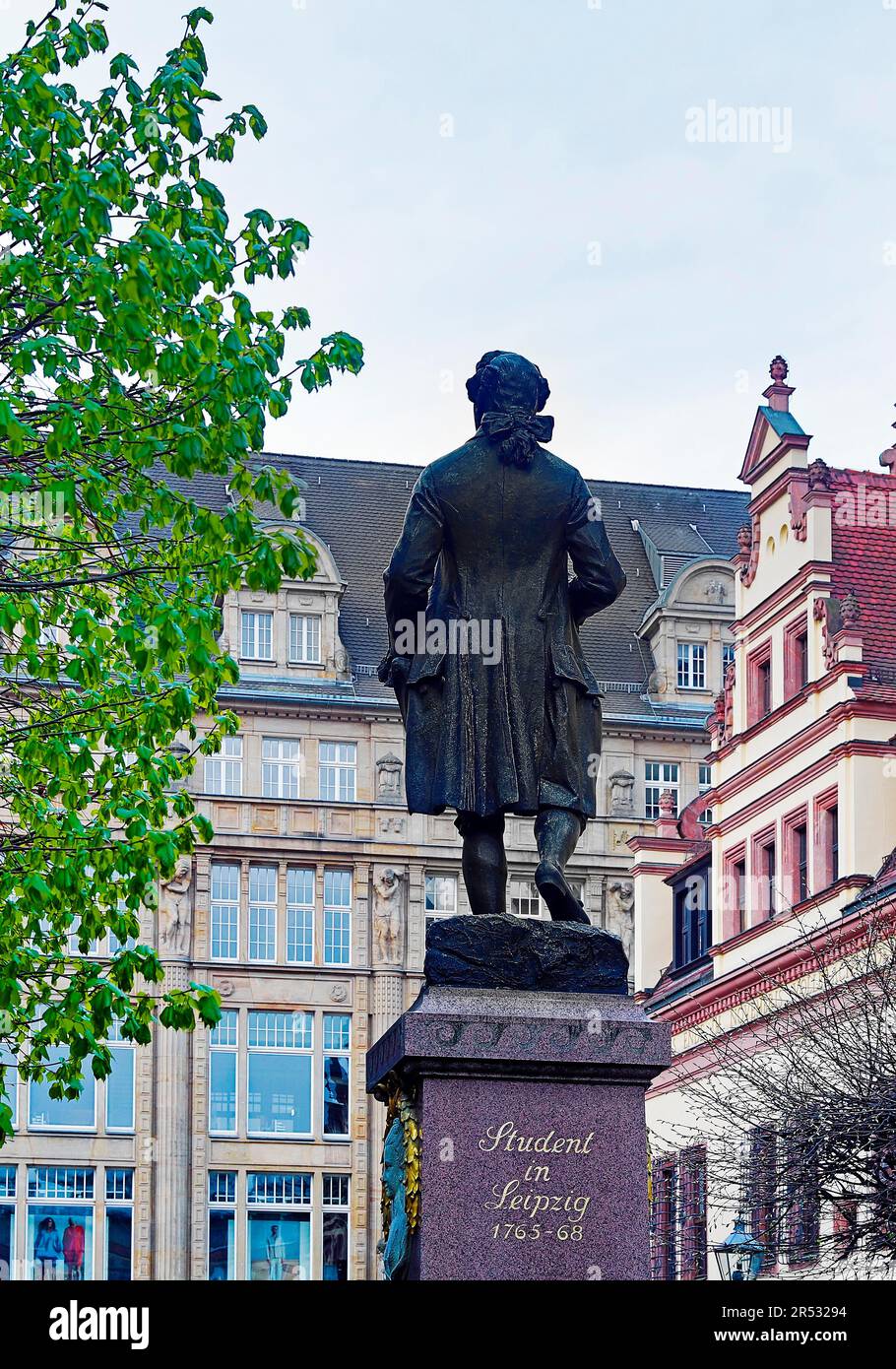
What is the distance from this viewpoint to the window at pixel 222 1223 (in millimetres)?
52719

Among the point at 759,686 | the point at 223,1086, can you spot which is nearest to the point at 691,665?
the point at 223,1086

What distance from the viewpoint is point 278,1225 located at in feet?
176

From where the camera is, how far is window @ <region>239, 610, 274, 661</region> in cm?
5712

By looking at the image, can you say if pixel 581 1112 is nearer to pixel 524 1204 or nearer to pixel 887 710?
pixel 524 1204

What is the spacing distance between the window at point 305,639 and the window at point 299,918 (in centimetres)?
497

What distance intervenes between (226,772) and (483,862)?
4599 centimetres

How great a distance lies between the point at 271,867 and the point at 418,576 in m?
45.5

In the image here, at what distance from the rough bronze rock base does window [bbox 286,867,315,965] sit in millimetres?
45442

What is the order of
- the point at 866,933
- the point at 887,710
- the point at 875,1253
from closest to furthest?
the point at 875,1253
the point at 866,933
the point at 887,710

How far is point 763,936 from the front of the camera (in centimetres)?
3612

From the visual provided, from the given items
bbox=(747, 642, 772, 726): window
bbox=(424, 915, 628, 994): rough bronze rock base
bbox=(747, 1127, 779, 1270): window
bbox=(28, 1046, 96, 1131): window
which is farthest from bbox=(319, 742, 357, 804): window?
bbox=(424, 915, 628, 994): rough bronze rock base

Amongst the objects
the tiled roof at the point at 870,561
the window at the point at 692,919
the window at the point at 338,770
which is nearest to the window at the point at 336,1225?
the window at the point at 338,770

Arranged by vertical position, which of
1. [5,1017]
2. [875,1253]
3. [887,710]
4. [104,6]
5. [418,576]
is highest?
[104,6]
